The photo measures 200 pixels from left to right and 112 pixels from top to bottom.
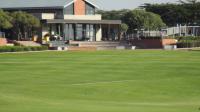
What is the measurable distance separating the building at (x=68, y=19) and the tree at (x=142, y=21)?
35.7 ft

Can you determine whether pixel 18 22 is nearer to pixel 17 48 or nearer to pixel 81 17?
pixel 81 17

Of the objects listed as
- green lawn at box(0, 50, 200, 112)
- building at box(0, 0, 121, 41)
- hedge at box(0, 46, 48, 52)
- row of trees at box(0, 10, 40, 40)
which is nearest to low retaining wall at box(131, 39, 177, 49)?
building at box(0, 0, 121, 41)

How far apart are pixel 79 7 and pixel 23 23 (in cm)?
1506

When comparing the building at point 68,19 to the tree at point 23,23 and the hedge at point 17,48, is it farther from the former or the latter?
the hedge at point 17,48

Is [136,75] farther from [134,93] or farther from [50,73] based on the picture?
[134,93]

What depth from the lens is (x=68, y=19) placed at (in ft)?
248

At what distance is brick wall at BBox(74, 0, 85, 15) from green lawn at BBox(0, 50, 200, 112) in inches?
1878

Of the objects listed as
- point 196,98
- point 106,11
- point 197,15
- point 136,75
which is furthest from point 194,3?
point 196,98

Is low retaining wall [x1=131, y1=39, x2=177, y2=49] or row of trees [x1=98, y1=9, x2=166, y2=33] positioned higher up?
row of trees [x1=98, y1=9, x2=166, y2=33]

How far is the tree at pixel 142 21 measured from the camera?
9475 centimetres

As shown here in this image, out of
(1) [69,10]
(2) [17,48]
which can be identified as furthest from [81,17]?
(2) [17,48]

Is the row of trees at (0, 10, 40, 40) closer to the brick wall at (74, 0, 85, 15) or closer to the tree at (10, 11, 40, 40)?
the tree at (10, 11, 40, 40)

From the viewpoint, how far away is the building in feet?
244

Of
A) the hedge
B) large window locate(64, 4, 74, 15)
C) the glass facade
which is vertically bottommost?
the hedge
